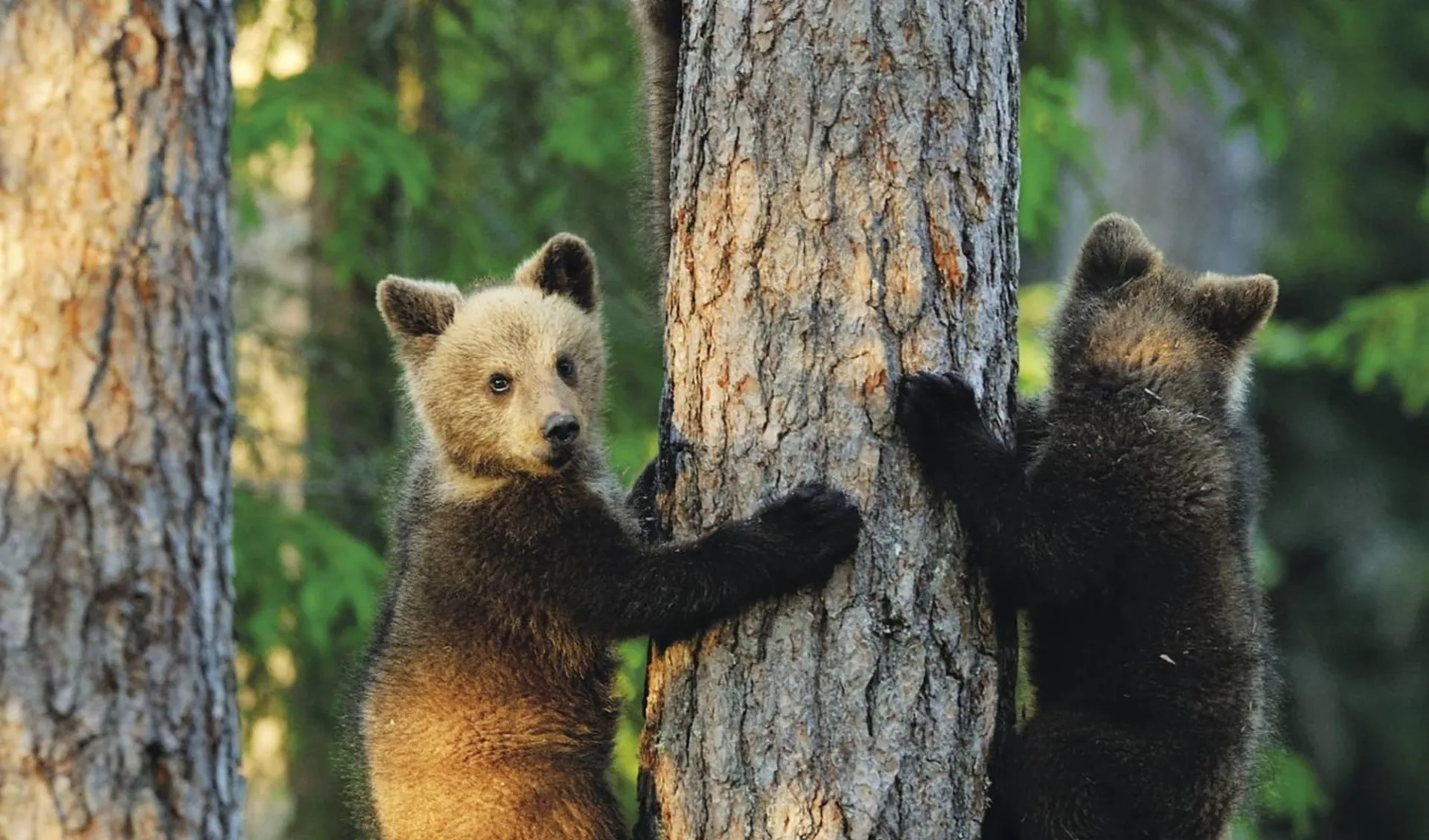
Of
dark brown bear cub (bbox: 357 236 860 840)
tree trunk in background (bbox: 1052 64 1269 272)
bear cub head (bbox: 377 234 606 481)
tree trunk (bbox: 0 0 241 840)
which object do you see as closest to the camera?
tree trunk (bbox: 0 0 241 840)

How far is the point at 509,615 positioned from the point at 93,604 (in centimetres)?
123

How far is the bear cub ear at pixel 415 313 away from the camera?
19.5ft

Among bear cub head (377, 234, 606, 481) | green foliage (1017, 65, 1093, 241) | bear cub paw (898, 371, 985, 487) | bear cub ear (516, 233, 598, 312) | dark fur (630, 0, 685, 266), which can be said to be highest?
green foliage (1017, 65, 1093, 241)

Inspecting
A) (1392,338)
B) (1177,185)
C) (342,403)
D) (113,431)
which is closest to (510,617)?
(113,431)

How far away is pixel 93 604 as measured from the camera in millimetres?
4656

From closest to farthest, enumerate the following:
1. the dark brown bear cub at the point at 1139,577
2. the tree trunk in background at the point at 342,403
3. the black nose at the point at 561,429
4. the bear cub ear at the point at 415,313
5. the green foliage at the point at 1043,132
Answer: the dark brown bear cub at the point at 1139,577
the black nose at the point at 561,429
the bear cub ear at the point at 415,313
the green foliage at the point at 1043,132
the tree trunk in background at the point at 342,403

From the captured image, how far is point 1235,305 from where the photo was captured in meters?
5.77

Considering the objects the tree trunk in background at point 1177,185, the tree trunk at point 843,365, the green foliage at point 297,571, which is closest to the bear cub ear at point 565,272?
the tree trunk at point 843,365

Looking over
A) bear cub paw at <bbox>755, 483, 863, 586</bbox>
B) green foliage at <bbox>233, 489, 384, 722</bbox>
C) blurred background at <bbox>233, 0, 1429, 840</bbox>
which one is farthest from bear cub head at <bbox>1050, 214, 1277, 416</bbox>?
green foliage at <bbox>233, 489, 384, 722</bbox>

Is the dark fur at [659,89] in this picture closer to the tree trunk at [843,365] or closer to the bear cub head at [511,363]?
the bear cub head at [511,363]

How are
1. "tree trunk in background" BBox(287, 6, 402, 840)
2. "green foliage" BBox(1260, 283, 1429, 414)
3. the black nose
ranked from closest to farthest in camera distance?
1. the black nose
2. "green foliage" BBox(1260, 283, 1429, 414)
3. "tree trunk in background" BBox(287, 6, 402, 840)

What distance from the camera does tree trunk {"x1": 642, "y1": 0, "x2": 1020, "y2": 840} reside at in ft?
13.9

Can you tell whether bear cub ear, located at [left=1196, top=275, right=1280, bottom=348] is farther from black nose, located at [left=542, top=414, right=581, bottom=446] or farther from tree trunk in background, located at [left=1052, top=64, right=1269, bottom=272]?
tree trunk in background, located at [left=1052, top=64, right=1269, bottom=272]

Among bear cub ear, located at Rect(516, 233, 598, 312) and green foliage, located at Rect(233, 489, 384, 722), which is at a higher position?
bear cub ear, located at Rect(516, 233, 598, 312)
